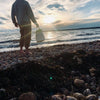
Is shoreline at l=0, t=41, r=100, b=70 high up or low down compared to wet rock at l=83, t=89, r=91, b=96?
up

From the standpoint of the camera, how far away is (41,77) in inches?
111

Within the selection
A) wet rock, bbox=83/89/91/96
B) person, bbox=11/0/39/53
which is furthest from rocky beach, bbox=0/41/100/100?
person, bbox=11/0/39/53

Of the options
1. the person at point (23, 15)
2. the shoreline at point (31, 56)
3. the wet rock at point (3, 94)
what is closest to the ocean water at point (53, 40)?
the shoreline at point (31, 56)

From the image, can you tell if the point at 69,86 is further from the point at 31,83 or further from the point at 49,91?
the point at 31,83

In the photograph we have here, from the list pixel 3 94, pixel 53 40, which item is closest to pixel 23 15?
pixel 3 94

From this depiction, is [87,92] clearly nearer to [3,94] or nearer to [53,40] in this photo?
[3,94]

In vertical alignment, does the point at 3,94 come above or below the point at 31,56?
below

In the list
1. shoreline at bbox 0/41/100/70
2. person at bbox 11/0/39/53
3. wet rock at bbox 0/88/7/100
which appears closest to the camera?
wet rock at bbox 0/88/7/100

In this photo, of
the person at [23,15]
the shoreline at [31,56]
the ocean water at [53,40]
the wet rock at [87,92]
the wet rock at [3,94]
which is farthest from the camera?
the ocean water at [53,40]

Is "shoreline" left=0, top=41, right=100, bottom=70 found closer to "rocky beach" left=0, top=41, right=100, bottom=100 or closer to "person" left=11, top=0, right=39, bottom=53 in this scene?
"person" left=11, top=0, right=39, bottom=53

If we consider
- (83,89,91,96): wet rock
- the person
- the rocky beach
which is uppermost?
the person

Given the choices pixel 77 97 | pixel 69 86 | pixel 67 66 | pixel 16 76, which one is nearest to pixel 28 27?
pixel 67 66

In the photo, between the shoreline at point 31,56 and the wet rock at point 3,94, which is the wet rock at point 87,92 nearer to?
the wet rock at point 3,94

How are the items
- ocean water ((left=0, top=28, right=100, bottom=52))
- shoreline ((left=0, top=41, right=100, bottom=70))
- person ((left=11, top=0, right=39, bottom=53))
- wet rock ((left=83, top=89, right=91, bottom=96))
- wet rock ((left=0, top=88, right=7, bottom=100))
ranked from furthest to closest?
ocean water ((left=0, top=28, right=100, bottom=52))
person ((left=11, top=0, right=39, bottom=53))
shoreline ((left=0, top=41, right=100, bottom=70))
wet rock ((left=83, top=89, right=91, bottom=96))
wet rock ((left=0, top=88, right=7, bottom=100))
